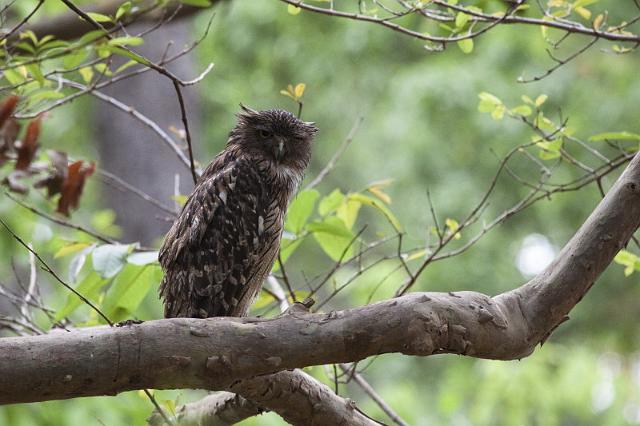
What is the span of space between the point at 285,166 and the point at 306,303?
1508mm

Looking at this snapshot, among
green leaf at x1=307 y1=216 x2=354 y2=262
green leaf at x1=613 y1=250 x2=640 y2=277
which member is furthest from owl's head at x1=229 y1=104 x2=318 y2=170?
green leaf at x1=613 y1=250 x2=640 y2=277

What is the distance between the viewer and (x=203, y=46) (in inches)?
405

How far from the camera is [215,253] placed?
11.7ft

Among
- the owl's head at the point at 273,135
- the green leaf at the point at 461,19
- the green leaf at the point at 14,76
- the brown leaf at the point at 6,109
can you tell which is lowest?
the brown leaf at the point at 6,109

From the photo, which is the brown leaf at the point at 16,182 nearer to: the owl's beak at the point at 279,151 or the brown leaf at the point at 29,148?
the brown leaf at the point at 29,148

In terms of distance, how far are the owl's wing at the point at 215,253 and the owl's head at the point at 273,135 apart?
0.34m

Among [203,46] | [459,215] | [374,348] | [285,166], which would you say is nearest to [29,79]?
[285,166]

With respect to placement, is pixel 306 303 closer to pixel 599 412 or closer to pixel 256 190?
pixel 256 190

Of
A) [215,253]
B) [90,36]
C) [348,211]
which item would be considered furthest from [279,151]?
[90,36]

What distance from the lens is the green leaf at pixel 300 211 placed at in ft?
10.7

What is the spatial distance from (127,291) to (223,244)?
20.2 inches

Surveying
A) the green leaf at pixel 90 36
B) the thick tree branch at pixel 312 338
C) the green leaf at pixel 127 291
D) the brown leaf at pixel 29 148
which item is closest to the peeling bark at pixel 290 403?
the thick tree branch at pixel 312 338

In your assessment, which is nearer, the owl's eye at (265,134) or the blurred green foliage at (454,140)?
the owl's eye at (265,134)

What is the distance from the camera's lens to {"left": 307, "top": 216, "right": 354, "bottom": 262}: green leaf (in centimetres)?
324
